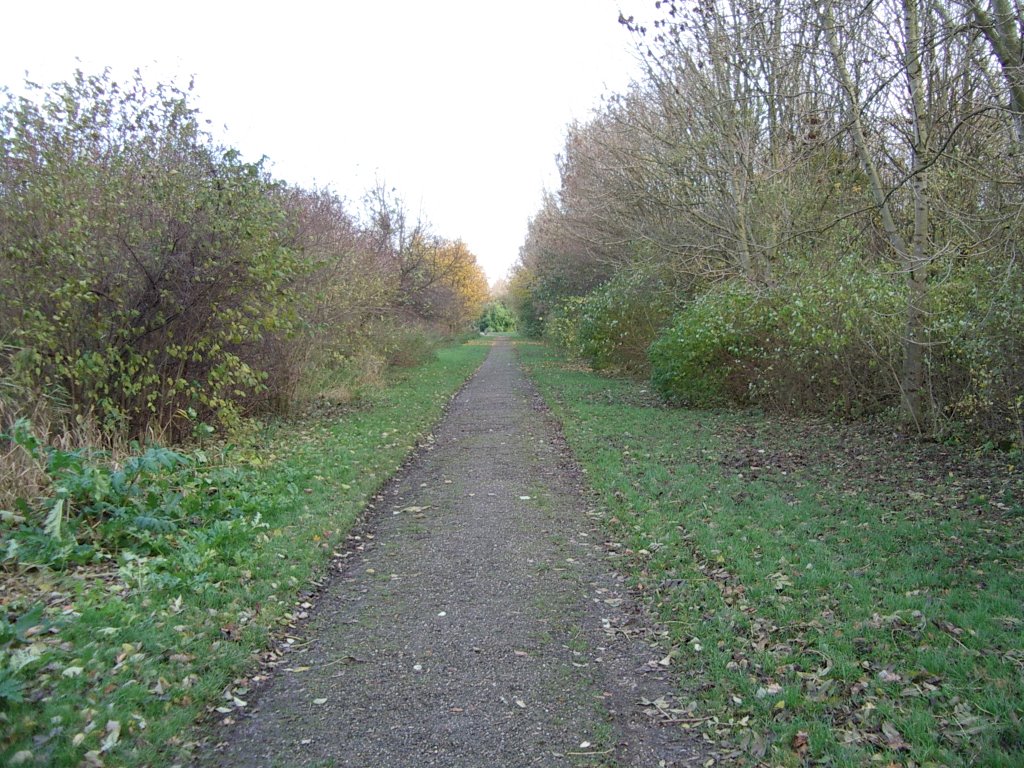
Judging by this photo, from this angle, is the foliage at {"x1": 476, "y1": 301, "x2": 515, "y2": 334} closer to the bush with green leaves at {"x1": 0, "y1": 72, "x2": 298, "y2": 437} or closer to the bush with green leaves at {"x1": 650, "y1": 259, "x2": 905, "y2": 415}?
the bush with green leaves at {"x1": 650, "y1": 259, "x2": 905, "y2": 415}

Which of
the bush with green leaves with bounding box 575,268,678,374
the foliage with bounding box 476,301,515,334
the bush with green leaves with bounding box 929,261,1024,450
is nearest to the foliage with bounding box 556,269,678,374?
the bush with green leaves with bounding box 575,268,678,374

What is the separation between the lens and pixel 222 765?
133 inches

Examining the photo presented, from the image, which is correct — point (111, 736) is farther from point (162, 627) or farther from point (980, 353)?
point (980, 353)

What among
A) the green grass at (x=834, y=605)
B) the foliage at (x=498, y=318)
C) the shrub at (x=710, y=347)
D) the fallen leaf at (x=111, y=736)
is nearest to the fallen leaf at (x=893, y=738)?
the green grass at (x=834, y=605)

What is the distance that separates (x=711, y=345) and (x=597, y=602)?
10.2 m

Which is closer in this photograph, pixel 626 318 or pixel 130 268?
pixel 130 268

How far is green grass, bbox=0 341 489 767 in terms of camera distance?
343 centimetres

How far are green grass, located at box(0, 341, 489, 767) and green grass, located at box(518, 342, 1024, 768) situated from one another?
2.56m

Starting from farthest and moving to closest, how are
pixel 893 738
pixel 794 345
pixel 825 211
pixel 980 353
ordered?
pixel 825 211, pixel 794 345, pixel 980 353, pixel 893 738

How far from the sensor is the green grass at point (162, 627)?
3426 millimetres

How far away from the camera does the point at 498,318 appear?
300ft

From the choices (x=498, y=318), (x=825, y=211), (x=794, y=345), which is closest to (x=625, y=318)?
(x=825, y=211)

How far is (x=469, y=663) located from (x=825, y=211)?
12.6 meters

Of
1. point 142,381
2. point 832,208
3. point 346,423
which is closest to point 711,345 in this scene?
point 832,208
